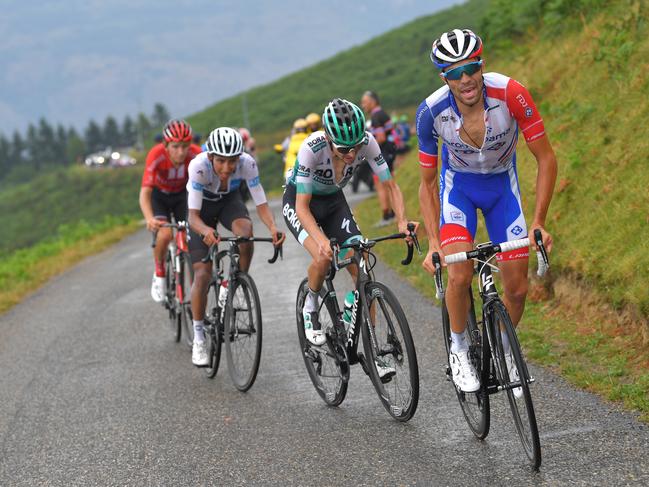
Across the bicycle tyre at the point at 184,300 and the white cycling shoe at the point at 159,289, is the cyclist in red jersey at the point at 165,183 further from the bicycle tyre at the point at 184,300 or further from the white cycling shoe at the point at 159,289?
the bicycle tyre at the point at 184,300

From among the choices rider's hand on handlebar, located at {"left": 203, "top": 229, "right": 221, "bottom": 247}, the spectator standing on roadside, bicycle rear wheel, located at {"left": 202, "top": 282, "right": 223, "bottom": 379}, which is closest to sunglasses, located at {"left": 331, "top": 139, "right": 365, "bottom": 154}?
rider's hand on handlebar, located at {"left": 203, "top": 229, "right": 221, "bottom": 247}

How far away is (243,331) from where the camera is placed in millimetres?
8031

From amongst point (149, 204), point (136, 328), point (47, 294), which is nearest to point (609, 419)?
point (149, 204)

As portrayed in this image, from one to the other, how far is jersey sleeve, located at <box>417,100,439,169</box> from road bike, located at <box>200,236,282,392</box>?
2.16m

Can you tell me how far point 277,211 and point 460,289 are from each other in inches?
829

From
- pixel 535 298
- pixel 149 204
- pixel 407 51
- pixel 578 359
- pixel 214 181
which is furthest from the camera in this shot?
pixel 407 51

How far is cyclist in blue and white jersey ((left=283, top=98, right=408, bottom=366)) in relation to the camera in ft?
20.4

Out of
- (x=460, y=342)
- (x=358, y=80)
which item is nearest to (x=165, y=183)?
→ (x=460, y=342)

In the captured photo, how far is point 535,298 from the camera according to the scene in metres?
9.48

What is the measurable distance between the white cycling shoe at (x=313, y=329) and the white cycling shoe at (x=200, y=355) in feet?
5.97

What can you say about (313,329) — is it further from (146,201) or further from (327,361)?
(146,201)

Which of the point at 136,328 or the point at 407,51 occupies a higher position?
the point at 407,51

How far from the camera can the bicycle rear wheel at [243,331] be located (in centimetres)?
772

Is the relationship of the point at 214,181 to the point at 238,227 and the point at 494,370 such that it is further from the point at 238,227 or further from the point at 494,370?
the point at 494,370
